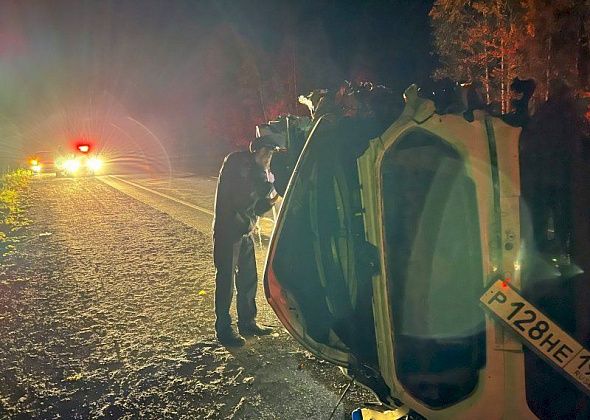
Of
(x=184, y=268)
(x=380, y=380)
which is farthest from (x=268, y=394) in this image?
(x=184, y=268)

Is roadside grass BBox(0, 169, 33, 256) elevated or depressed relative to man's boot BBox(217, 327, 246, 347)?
elevated

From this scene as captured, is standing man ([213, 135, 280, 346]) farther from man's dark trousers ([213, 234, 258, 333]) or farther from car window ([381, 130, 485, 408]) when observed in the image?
car window ([381, 130, 485, 408])

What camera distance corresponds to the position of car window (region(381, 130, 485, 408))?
1747 millimetres

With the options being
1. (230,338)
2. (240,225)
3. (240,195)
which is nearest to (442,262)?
(240,195)

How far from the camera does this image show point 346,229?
194 centimetres

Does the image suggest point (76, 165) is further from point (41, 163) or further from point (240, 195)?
point (240, 195)

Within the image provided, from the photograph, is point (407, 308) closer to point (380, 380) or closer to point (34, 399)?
point (380, 380)

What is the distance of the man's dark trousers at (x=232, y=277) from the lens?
409 cm

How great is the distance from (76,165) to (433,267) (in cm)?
2765

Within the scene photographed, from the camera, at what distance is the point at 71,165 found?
86.2 ft

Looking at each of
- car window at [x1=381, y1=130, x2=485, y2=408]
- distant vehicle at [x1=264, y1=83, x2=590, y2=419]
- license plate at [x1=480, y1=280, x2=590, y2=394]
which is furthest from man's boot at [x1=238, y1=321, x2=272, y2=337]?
license plate at [x1=480, y1=280, x2=590, y2=394]

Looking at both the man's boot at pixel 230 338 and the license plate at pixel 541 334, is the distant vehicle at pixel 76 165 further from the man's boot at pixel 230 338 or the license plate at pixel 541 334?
the license plate at pixel 541 334

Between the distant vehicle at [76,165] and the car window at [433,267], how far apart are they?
2649cm

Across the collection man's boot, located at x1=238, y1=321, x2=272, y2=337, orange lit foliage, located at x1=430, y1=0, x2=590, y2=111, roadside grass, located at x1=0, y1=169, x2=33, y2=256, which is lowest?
man's boot, located at x1=238, y1=321, x2=272, y2=337
